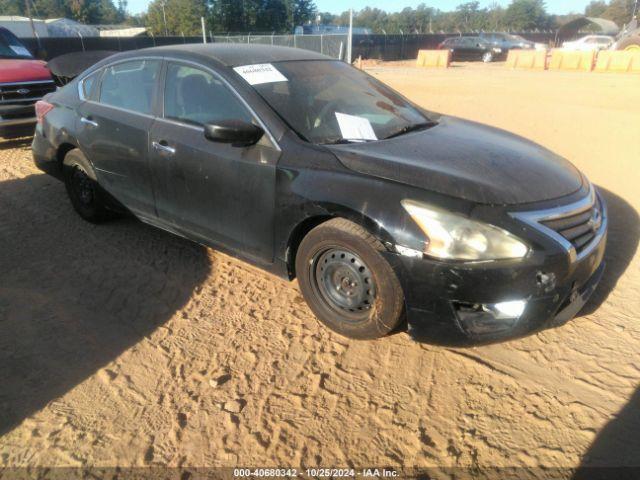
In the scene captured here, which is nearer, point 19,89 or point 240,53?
point 240,53

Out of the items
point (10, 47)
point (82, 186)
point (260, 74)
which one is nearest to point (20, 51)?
point (10, 47)

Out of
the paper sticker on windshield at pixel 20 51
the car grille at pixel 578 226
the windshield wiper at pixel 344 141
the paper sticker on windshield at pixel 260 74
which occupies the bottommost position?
the paper sticker on windshield at pixel 20 51

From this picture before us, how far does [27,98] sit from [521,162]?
25.1 feet

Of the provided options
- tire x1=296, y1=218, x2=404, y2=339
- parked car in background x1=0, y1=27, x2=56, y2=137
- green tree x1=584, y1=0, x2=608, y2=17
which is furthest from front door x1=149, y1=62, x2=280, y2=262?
green tree x1=584, y1=0, x2=608, y2=17

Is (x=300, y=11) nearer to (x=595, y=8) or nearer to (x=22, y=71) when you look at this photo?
(x=22, y=71)

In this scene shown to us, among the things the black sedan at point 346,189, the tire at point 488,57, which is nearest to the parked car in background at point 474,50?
the tire at point 488,57

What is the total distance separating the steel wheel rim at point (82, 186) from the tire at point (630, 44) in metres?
23.4

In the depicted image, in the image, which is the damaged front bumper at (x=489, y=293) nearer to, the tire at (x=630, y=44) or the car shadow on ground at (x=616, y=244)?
the car shadow on ground at (x=616, y=244)

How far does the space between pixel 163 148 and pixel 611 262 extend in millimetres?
3494

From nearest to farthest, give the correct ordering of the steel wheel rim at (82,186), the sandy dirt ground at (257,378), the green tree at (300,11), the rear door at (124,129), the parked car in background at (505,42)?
the sandy dirt ground at (257,378) < the rear door at (124,129) < the steel wheel rim at (82,186) < the parked car in background at (505,42) < the green tree at (300,11)

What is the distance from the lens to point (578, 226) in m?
2.59

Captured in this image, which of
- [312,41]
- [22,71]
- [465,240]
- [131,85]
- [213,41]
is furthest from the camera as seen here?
[213,41]

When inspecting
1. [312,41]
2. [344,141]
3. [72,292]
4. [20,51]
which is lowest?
[312,41]

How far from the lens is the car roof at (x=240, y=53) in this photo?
3.35 metres
